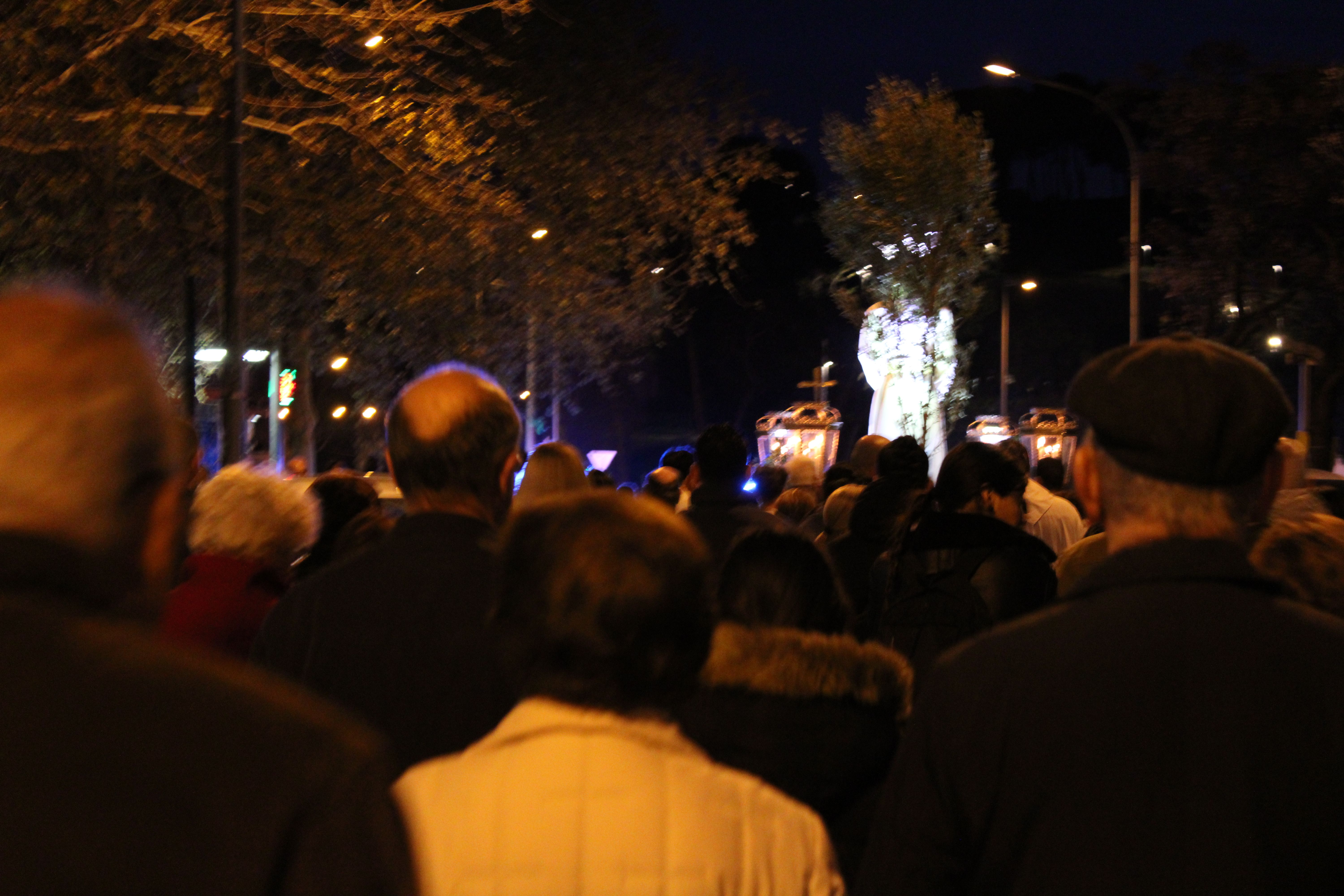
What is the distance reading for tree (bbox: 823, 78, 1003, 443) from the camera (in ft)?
101

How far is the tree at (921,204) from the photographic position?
3066cm

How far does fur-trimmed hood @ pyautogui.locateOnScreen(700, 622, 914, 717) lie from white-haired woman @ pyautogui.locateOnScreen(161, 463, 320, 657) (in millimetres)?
1595

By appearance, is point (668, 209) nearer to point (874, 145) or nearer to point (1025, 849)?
point (874, 145)

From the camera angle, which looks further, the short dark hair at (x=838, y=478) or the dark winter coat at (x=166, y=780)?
the short dark hair at (x=838, y=478)

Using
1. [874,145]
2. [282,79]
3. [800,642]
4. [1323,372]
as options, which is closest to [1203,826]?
[800,642]

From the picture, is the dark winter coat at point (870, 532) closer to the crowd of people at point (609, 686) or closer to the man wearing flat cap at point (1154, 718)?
the crowd of people at point (609, 686)

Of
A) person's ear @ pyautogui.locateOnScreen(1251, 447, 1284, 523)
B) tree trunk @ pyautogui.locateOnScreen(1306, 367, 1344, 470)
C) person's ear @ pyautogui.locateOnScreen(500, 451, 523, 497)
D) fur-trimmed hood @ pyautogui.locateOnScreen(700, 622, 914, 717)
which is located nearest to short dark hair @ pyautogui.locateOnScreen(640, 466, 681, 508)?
person's ear @ pyautogui.locateOnScreen(500, 451, 523, 497)

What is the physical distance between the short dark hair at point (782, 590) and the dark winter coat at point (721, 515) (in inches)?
76.9

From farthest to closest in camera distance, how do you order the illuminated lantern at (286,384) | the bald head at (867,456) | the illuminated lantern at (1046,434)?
the illuminated lantern at (1046,434)
the illuminated lantern at (286,384)
the bald head at (867,456)

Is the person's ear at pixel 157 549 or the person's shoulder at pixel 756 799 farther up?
the person's ear at pixel 157 549

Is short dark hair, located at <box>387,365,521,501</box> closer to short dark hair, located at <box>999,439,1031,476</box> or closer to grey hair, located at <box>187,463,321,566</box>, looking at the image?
grey hair, located at <box>187,463,321,566</box>

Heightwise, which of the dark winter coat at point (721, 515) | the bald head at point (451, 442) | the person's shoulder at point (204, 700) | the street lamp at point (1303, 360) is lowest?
the dark winter coat at point (721, 515)

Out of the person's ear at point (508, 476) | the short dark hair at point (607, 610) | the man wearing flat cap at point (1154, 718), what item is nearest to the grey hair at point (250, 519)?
the person's ear at point (508, 476)

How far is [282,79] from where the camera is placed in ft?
49.6
